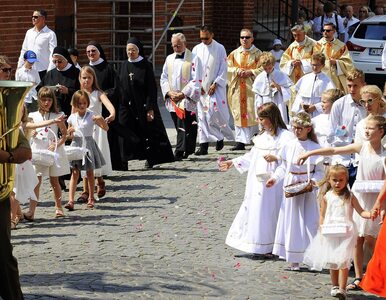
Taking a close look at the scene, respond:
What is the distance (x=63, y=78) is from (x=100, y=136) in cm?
86

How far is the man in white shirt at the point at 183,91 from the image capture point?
57.2 ft

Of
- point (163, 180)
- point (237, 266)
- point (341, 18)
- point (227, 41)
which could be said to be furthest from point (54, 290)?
point (341, 18)

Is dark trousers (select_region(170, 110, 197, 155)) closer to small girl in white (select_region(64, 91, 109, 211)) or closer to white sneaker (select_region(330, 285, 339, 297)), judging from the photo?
small girl in white (select_region(64, 91, 109, 211))

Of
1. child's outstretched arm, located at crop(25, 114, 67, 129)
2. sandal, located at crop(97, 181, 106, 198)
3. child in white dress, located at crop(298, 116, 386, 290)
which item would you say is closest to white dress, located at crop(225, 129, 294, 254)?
child in white dress, located at crop(298, 116, 386, 290)

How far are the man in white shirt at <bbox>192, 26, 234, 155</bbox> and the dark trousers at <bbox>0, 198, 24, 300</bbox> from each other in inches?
374

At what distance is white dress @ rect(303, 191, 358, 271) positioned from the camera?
32.6ft

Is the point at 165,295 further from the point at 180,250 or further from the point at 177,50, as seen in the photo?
the point at 177,50

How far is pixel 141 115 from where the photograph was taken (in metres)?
16.6

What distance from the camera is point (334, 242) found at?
10.1 metres

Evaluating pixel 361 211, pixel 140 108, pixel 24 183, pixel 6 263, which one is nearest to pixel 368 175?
pixel 361 211

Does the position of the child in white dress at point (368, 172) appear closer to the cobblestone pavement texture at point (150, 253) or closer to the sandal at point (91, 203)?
the cobblestone pavement texture at point (150, 253)

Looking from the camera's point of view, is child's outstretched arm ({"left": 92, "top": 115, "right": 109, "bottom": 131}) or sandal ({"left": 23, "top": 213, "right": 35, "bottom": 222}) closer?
sandal ({"left": 23, "top": 213, "right": 35, "bottom": 222})

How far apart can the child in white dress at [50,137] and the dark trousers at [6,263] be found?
423cm

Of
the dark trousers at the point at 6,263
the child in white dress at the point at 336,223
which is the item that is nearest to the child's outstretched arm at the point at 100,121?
the child in white dress at the point at 336,223
